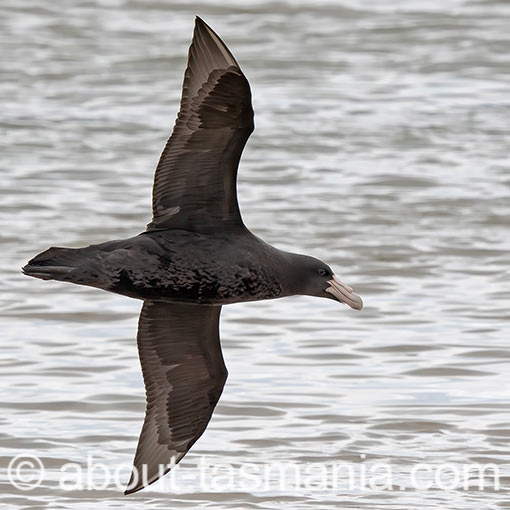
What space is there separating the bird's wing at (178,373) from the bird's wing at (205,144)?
21.0 inches

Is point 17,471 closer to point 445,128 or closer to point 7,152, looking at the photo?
point 7,152

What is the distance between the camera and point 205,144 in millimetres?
7328

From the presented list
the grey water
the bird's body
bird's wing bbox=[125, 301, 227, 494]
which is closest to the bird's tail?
the bird's body

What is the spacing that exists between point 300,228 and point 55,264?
19.1ft

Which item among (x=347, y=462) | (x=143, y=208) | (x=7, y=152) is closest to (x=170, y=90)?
(x=7, y=152)

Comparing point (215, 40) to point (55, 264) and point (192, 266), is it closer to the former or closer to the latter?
point (192, 266)

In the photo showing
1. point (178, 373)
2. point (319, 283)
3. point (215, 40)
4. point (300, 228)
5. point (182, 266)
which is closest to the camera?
point (215, 40)

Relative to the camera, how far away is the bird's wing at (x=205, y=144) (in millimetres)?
7145

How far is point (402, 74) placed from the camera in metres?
18.3

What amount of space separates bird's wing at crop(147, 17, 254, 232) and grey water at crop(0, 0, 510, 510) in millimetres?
1299

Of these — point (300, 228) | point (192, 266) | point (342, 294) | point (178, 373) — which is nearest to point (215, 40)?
point (192, 266)

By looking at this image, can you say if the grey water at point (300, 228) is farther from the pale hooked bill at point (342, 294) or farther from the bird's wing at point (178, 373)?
the pale hooked bill at point (342, 294)

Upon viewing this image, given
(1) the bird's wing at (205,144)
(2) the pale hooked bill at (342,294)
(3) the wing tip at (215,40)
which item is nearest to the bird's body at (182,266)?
(1) the bird's wing at (205,144)

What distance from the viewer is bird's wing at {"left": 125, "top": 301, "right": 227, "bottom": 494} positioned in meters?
7.80
